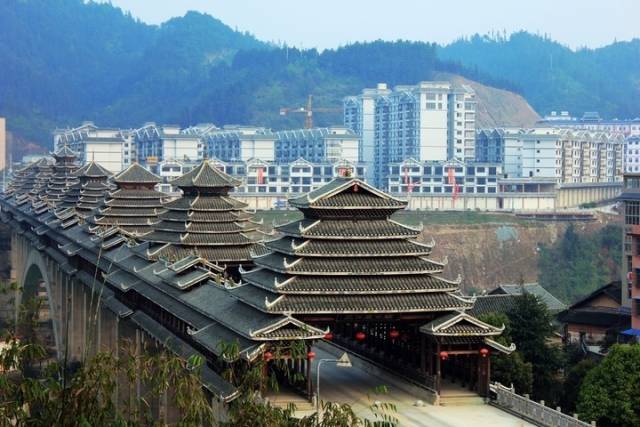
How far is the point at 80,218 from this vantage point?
80750 mm

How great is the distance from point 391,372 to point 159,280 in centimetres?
1345

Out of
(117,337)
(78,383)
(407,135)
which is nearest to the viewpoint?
(78,383)

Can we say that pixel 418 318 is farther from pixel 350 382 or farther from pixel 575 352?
pixel 575 352

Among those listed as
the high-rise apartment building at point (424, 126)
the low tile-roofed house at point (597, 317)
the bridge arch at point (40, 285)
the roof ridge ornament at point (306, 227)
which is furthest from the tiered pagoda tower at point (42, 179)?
the roof ridge ornament at point (306, 227)

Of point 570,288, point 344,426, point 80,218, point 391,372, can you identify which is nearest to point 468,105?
point 570,288

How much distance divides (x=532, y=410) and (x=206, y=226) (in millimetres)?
26423

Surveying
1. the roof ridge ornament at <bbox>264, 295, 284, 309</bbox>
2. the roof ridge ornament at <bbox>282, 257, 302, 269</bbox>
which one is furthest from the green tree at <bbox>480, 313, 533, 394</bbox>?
the roof ridge ornament at <bbox>264, 295, 284, 309</bbox>

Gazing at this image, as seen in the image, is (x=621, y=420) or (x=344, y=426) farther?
(x=621, y=420)

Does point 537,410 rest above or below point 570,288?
above

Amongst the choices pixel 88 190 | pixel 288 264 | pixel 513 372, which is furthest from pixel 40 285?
pixel 288 264

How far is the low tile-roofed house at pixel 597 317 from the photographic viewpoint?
6344 centimetres

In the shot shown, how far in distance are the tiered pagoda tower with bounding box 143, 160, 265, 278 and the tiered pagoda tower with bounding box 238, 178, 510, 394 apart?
1410 centimetres

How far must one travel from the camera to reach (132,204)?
7312 centimetres

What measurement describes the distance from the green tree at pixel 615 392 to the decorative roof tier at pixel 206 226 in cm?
1984
